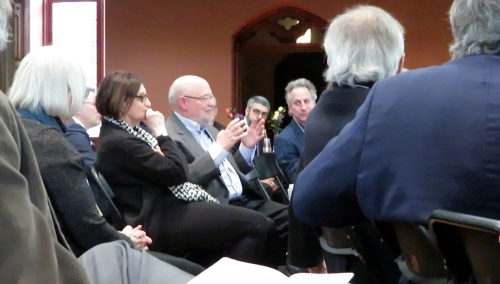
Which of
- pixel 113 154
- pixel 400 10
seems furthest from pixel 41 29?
pixel 113 154

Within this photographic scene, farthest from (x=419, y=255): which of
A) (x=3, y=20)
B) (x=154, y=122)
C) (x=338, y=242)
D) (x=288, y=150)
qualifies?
(x=288, y=150)

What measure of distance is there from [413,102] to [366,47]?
0.62m

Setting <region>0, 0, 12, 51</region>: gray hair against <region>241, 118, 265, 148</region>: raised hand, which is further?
<region>241, 118, 265, 148</region>: raised hand

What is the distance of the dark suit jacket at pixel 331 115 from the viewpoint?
184 cm

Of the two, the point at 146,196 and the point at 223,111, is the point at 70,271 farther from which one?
the point at 223,111

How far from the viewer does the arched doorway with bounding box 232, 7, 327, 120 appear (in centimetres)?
771

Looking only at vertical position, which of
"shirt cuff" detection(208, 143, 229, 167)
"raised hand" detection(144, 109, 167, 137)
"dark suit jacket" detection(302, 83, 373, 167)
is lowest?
"shirt cuff" detection(208, 143, 229, 167)

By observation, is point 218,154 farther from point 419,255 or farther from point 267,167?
point 419,255

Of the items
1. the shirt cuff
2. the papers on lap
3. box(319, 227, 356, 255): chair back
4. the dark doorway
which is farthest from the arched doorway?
the papers on lap

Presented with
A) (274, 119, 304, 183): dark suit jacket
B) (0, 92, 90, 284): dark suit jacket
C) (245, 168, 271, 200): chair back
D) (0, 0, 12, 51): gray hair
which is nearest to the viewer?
(0, 92, 90, 284): dark suit jacket

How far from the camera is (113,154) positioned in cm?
277

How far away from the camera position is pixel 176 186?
2.89m

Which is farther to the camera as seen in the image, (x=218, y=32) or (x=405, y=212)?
(x=218, y=32)

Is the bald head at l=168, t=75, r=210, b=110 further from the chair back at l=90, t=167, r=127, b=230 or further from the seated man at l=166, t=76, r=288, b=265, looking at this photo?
the chair back at l=90, t=167, r=127, b=230
